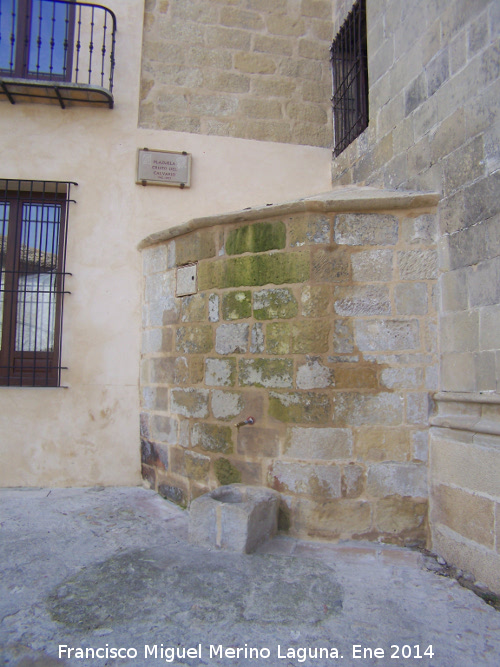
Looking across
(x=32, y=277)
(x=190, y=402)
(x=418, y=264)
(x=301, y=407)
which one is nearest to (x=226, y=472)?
(x=190, y=402)

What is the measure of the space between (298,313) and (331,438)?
812 millimetres

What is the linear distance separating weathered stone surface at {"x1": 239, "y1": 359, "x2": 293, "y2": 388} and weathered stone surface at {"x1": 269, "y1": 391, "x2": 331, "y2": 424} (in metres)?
0.08

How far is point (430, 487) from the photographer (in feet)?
9.23

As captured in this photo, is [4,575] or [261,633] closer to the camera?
[261,633]

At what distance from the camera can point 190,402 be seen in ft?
11.3

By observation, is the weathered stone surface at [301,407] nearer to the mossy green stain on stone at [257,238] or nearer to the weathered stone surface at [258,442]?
the weathered stone surface at [258,442]

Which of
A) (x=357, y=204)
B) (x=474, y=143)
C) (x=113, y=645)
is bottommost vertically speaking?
A: (x=113, y=645)

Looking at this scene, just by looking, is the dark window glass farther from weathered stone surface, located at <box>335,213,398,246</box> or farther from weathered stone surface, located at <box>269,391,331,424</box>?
weathered stone surface, located at <box>269,391,331,424</box>

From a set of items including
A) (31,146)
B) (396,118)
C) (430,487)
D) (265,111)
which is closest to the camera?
(430,487)

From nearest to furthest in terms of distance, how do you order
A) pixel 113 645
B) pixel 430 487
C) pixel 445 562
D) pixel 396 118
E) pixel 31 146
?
pixel 113 645
pixel 445 562
pixel 430 487
pixel 396 118
pixel 31 146

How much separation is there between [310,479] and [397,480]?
0.53 m

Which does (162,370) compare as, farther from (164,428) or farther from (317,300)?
(317,300)

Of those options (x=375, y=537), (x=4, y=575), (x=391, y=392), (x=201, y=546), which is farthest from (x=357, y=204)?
(x=4, y=575)

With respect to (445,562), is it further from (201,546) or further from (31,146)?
(31,146)
